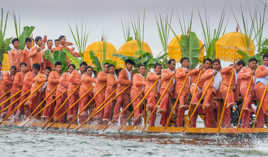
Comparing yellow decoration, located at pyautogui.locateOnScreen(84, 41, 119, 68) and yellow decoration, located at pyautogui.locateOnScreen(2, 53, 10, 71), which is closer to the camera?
yellow decoration, located at pyautogui.locateOnScreen(84, 41, 119, 68)

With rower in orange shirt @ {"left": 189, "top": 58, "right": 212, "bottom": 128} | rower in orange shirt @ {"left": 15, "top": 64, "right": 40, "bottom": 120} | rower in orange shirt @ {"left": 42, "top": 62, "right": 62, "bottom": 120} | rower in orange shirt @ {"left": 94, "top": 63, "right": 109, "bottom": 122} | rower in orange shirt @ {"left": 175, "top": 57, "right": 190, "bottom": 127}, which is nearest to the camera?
rower in orange shirt @ {"left": 189, "top": 58, "right": 212, "bottom": 128}

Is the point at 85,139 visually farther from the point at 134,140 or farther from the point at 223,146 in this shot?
the point at 223,146

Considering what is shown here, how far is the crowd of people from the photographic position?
453 inches

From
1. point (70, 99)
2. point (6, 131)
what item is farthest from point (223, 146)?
point (6, 131)

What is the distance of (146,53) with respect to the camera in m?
13.2

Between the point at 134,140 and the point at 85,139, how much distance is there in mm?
1237

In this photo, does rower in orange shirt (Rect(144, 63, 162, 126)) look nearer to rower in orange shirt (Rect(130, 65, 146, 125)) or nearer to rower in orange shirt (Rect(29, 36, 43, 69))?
rower in orange shirt (Rect(130, 65, 146, 125))

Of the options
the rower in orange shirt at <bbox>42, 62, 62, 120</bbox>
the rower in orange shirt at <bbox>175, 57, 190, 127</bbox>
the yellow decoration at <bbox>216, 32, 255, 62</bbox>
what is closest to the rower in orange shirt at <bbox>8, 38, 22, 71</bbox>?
the rower in orange shirt at <bbox>42, 62, 62, 120</bbox>

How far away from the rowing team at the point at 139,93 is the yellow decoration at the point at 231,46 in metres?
0.41

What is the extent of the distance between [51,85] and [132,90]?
2748 mm

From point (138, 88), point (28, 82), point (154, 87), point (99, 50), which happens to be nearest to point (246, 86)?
point (154, 87)

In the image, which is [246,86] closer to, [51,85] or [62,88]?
[62,88]

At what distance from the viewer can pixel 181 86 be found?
12250 mm

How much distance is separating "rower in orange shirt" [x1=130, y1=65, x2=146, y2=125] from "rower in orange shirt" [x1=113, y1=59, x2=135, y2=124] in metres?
0.25
